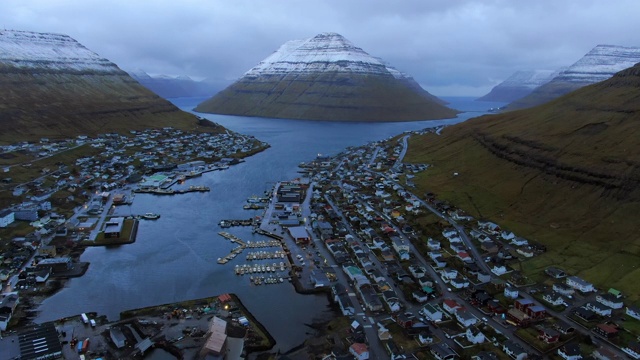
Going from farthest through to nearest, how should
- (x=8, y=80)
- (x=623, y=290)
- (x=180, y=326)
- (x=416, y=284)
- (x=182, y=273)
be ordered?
(x=8, y=80) → (x=182, y=273) → (x=416, y=284) → (x=623, y=290) → (x=180, y=326)

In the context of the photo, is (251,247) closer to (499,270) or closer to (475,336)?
(499,270)

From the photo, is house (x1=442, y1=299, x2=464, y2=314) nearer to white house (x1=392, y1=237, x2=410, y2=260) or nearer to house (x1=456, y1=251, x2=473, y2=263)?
house (x1=456, y1=251, x2=473, y2=263)

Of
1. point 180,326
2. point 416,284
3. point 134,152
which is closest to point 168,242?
point 180,326

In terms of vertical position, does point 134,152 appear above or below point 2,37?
below

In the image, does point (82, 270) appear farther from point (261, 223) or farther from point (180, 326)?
point (261, 223)

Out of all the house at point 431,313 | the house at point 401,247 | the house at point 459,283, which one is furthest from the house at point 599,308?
the house at point 401,247

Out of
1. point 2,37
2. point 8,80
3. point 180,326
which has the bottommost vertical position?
point 180,326

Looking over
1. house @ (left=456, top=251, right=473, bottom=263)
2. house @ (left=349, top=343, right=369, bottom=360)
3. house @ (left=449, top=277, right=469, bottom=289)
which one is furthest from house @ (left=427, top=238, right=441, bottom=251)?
house @ (left=349, top=343, right=369, bottom=360)
